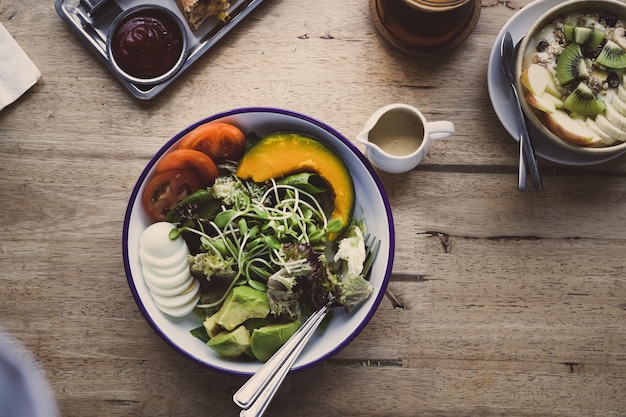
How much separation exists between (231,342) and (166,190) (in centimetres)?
44

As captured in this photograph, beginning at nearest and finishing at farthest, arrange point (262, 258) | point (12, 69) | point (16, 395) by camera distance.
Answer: point (16, 395) < point (262, 258) < point (12, 69)

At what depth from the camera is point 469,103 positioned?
1.94 meters

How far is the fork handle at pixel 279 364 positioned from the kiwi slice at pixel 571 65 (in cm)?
87

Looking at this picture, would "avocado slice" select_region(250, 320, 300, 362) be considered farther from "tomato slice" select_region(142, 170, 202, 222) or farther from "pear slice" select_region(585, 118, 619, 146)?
"pear slice" select_region(585, 118, 619, 146)

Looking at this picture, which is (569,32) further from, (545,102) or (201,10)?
(201,10)

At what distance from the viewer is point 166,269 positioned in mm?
1746

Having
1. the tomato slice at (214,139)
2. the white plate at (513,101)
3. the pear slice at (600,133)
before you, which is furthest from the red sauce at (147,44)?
the pear slice at (600,133)

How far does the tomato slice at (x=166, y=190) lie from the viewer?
1.76 meters

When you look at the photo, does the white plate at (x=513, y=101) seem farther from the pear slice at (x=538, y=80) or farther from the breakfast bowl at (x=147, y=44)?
the breakfast bowl at (x=147, y=44)

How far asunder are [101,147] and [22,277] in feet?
1.47

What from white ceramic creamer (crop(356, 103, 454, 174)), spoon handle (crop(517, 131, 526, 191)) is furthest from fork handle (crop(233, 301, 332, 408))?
spoon handle (crop(517, 131, 526, 191))

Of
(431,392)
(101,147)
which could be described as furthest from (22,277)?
(431,392)

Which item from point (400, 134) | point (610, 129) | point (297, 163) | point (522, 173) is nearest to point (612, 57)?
point (610, 129)

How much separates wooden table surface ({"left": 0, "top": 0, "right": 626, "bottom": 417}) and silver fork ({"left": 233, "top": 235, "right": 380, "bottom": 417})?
0.17 m
